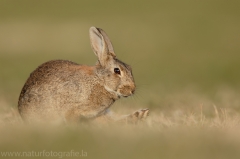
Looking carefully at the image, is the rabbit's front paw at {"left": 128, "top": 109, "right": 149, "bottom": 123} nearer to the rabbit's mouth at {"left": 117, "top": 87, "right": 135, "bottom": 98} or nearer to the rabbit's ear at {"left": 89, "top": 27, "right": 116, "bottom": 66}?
the rabbit's mouth at {"left": 117, "top": 87, "right": 135, "bottom": 98}

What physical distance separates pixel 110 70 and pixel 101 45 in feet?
1.54

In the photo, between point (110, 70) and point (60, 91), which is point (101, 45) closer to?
point (110, 70)

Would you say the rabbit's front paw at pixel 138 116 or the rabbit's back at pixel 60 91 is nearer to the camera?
the rabbit's back at pixel 60 91

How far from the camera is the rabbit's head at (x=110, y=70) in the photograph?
1045cm

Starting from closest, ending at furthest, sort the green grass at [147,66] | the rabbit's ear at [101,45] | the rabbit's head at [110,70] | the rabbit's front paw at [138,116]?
the green grass at [147,66]
the rabbit's front paw at [138,116]
the rabbit's head at [110,70]
the rabbit's ear at [101,45]

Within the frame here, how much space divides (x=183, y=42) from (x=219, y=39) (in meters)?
1.59

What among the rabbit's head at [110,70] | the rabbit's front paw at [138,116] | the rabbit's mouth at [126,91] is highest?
the rabbit's head at [110,70]

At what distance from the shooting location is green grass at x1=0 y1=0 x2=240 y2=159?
23.4ft

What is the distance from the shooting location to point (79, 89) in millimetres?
10328

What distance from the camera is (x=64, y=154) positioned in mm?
6961

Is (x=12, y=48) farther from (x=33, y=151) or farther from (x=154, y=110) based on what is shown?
(x=33, y=151)

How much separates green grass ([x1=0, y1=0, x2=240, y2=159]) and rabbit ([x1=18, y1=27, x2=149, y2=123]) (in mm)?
289

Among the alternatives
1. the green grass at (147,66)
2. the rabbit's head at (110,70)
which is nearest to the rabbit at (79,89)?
the rabbit's head at (110,70)

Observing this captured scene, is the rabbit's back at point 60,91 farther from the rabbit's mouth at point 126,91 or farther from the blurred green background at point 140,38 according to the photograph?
the blurred green background at point 140,38
